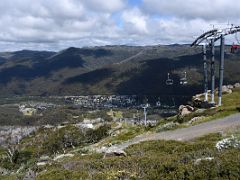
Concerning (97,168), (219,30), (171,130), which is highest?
(219,30)

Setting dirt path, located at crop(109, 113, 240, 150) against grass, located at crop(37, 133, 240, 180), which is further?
dirt path, located at crop(109, 113, 240, 150)

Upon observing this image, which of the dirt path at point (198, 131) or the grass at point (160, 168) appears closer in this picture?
the grass at point (160, 168)

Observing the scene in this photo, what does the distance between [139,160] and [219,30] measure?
151 feet

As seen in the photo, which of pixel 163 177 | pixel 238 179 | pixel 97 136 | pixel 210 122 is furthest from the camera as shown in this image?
pixel 97 136

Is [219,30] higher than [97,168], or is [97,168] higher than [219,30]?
[219,30]

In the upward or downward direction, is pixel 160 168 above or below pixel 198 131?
above

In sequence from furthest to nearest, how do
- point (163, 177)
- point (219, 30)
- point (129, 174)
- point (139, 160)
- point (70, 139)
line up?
1. point (70, 139)
2. point (219, 30)
3. point (139, 160)
4. point (129, 174)
5. point (163, 177)

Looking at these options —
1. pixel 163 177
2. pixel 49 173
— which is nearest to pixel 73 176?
pixel 49 173

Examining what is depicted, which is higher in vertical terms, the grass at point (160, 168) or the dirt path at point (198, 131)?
the grass at point (160, 168)

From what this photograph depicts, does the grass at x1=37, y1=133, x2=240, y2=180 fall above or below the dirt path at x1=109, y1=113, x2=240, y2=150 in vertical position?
above

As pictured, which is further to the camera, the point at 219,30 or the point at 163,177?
the point at 219,30

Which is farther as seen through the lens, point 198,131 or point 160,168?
point 198,131

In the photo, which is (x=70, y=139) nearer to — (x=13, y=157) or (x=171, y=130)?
(x=13, y=157)

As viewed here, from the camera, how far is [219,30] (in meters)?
62.8
